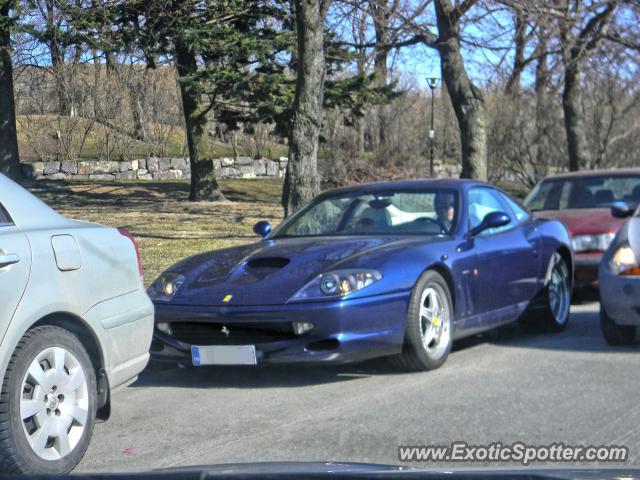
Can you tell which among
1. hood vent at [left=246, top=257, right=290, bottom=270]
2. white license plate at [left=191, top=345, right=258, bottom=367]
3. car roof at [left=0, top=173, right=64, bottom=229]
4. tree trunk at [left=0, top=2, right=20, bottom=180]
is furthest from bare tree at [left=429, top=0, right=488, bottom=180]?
car roof at [left=0, top=173, right=64, bottom=229]

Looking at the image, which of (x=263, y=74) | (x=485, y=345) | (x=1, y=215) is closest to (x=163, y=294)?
(x=1, y=215)

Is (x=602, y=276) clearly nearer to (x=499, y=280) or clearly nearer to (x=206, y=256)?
(x=499, y=280)

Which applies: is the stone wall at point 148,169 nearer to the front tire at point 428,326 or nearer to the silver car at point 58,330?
the front tire at point 428,326

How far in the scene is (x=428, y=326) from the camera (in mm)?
6836

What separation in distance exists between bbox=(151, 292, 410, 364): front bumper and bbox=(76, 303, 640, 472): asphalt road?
10.4 inches

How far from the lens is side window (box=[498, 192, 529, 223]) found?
8.70 meters

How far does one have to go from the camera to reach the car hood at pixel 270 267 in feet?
21.2

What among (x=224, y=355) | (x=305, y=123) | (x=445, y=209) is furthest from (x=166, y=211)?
(x=224, y=355)

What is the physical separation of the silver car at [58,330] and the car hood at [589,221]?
6.35m

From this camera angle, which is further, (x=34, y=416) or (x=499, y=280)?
(x=499, y=280)

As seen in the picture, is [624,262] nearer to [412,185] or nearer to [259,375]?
[412,185]

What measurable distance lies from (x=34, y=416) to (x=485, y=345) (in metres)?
4.58

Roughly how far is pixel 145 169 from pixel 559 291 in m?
24.1

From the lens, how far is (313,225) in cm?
805
